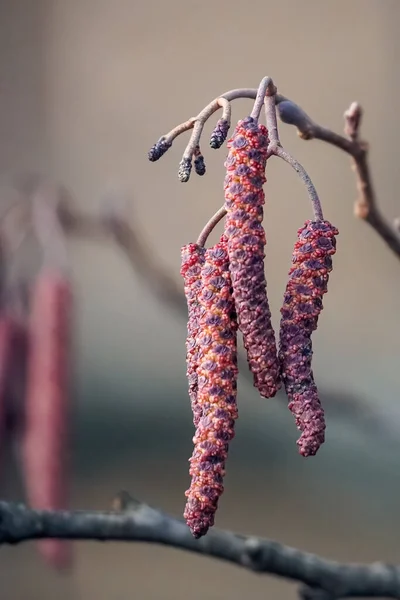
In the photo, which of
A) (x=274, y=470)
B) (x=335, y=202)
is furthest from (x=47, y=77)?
(x=274, y=470)

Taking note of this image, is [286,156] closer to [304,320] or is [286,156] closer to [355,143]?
[304,320]

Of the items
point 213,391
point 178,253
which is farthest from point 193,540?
point 178,253

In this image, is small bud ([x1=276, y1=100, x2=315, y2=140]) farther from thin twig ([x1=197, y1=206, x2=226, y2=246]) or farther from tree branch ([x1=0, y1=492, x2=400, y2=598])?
tree branch ([x1=0, y1=492, x2=400, y2=598])

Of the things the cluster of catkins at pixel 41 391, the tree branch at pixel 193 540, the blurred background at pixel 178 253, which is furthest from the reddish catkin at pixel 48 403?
the blurred background at pixel 178 253

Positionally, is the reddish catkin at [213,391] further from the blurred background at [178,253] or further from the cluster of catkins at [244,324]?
the blurred background at [178,253]

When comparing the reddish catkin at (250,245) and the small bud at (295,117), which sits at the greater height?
the small bud at (295,117)

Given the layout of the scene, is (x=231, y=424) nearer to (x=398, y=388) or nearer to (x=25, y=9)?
(x=398, y=388)

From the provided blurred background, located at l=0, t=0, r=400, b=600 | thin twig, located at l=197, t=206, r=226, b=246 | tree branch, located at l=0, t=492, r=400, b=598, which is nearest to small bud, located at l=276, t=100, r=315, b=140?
thin twig, located at l=197, t=206, r=226, b=246
